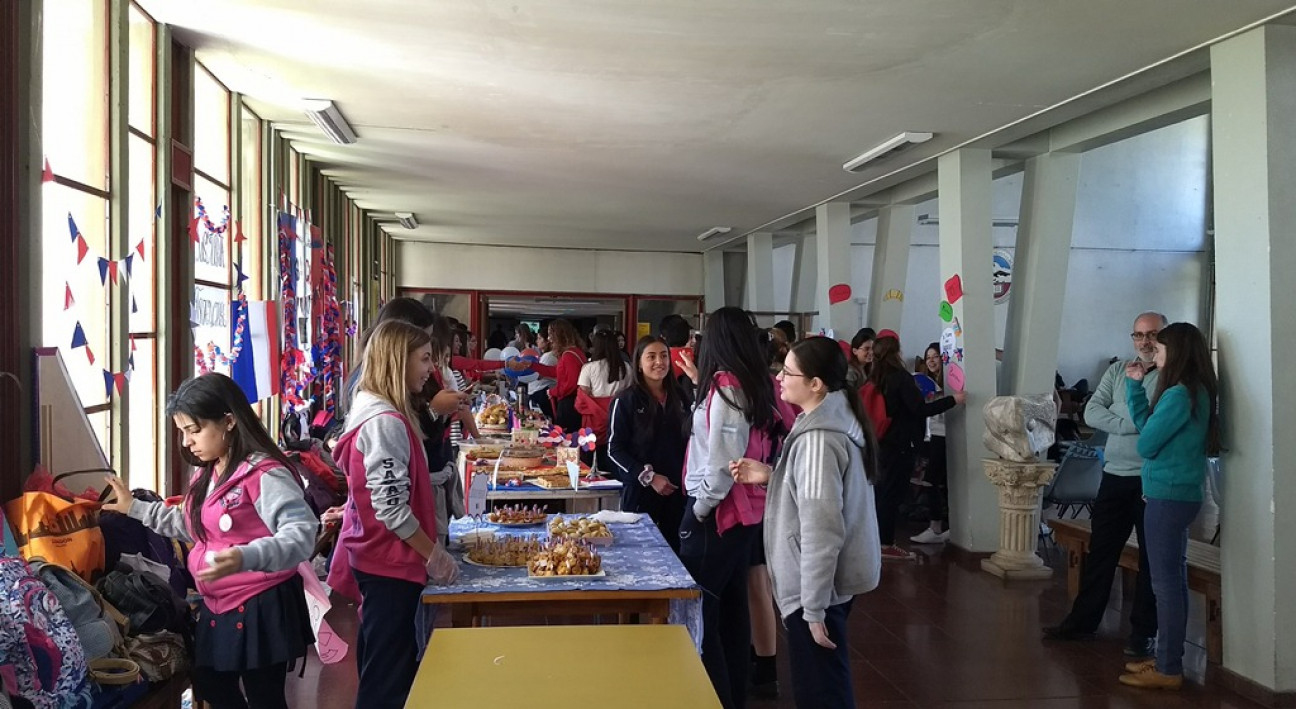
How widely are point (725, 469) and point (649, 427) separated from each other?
0.96m

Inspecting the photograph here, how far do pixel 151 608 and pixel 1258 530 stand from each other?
4.45 metres

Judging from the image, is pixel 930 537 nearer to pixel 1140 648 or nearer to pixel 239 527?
pixel 1140 648

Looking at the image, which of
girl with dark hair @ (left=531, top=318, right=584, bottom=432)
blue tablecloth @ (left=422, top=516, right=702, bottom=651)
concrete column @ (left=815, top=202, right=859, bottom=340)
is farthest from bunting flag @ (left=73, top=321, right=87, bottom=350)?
concrete column @ (left=815, top=202, right=859, bottom=340)

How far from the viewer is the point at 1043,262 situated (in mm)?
7031

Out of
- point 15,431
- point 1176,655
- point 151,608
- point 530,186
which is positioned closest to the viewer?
point 151,608

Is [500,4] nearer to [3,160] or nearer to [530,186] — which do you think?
[3,160]

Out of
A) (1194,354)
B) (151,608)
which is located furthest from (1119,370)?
(151,608)

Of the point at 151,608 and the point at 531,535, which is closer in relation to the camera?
the point at 151,608

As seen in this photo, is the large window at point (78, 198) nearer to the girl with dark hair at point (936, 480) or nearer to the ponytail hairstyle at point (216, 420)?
the ponytail hairstyle at point (216, 420)

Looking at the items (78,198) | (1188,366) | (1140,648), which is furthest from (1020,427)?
(78,198)

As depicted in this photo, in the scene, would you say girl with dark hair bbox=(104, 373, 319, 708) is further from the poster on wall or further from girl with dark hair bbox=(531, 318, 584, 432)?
girl with dark hair bbox=(531, 318, 584, 432)

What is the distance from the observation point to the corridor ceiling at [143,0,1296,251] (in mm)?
4188

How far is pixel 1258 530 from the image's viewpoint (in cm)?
432

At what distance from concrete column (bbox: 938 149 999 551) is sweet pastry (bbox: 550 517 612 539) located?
4.21 metres
